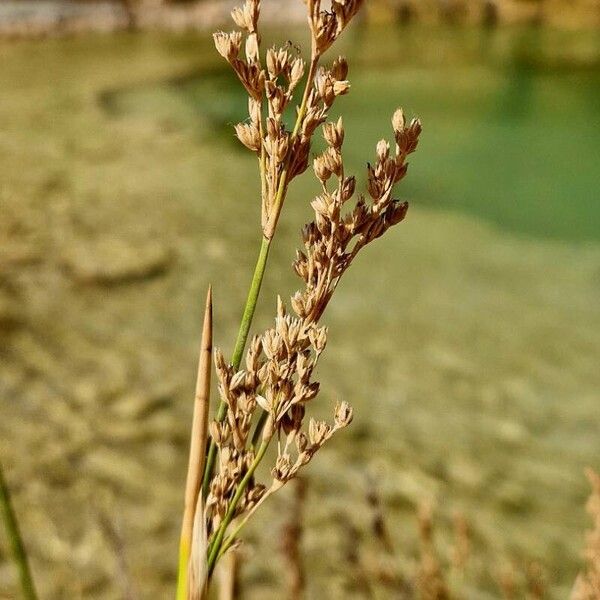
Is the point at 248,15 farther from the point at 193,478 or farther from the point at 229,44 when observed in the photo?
the point at 193,478

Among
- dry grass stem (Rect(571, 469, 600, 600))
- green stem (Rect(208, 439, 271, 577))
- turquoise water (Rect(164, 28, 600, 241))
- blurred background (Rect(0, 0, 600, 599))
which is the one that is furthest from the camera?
turquoise water (Rect(164, 28, 600, 241))

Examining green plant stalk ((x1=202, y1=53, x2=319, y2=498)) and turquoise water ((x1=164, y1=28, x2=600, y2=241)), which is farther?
turquoise water ((x1=164, y1=28, x2=600, y2=241))

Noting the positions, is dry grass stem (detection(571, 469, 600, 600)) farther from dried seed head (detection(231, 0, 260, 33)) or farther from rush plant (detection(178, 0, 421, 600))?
dried seed head (detection(231, 0, 260, 33))

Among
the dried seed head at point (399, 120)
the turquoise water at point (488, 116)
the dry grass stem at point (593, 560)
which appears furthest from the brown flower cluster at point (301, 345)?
the turquoise water at point (488, 116)

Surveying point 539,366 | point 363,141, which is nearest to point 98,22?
point 363,141

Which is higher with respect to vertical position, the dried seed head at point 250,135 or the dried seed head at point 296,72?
the dried seed head at point 296,72

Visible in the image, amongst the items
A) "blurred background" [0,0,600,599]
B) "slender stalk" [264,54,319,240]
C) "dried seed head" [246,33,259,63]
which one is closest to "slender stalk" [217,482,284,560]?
"slender stalk" [264,54,319,240]

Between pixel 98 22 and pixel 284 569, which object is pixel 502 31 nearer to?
pixel 98 22

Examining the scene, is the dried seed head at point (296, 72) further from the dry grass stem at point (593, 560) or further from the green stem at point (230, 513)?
the dry grass stem at point (593, 560)
